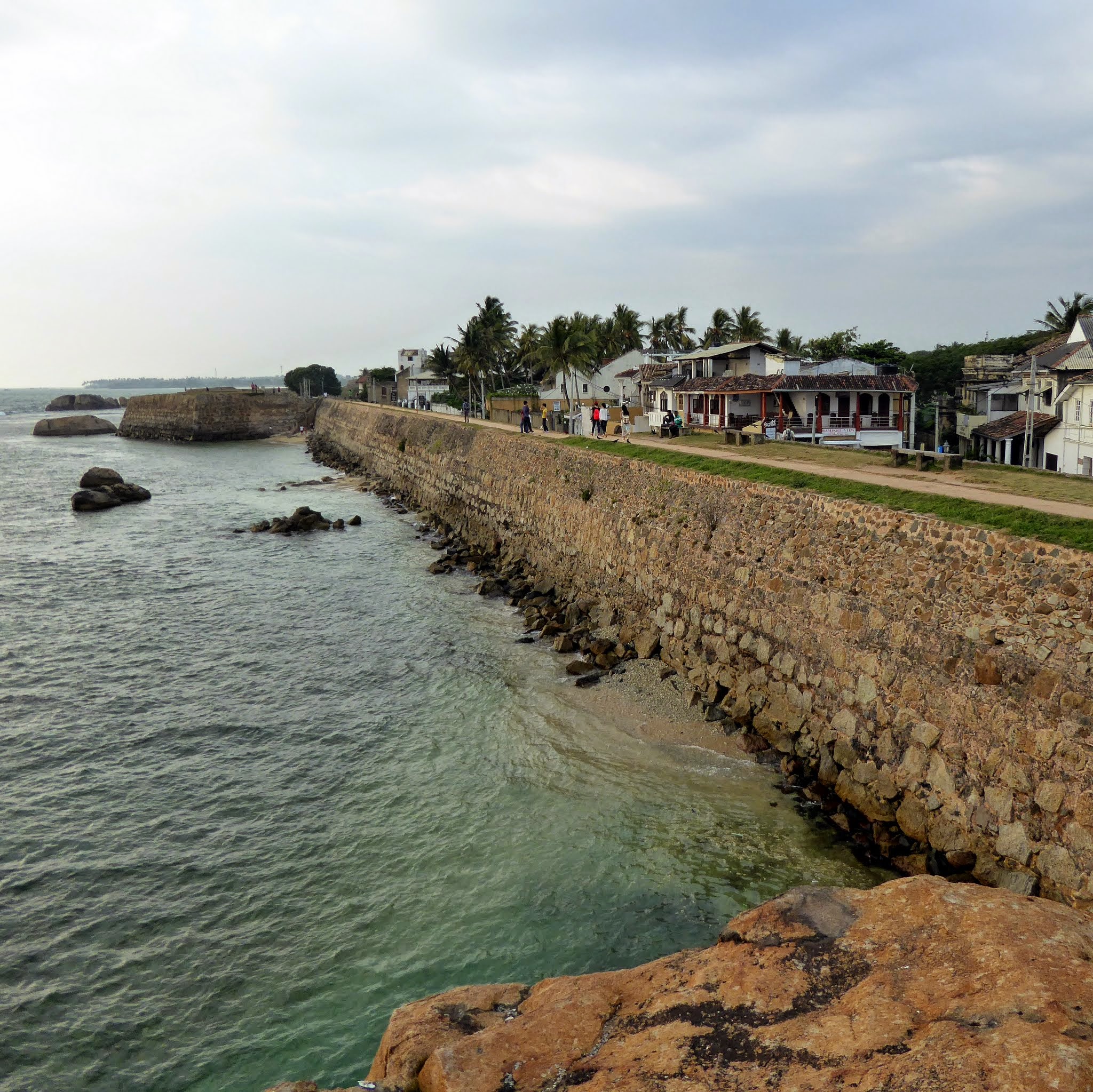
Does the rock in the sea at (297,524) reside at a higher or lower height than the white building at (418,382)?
lower

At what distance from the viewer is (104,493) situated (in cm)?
5662

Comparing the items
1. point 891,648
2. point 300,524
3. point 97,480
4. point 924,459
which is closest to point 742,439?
point 924,459

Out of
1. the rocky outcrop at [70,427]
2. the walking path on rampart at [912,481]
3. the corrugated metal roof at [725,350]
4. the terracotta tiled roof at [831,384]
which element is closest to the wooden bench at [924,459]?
the walking path on rampart at [912,481]

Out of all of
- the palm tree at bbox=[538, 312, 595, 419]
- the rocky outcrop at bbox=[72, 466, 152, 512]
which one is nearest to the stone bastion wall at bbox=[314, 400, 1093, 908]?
the palm tree at bbox=[538, 312, 595, 419]

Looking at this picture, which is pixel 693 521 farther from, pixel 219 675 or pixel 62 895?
pixel 62 895

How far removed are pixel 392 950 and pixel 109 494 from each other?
54.0 meters

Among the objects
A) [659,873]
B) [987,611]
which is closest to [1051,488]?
[987,611]

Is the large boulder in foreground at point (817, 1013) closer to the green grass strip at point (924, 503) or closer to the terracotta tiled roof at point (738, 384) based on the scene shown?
the green grass strip at point (924, 503)

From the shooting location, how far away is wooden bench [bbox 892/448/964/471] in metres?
23.9

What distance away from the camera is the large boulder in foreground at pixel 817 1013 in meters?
5.62

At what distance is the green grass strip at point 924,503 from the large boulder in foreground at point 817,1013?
345 inches

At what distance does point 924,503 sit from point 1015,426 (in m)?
35.0

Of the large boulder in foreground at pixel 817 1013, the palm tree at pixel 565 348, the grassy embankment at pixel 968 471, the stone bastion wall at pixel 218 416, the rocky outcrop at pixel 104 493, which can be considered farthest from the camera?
the stone bastion wall at pixel 218 416

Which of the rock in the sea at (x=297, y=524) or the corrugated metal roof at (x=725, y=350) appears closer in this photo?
the rock in the sea at (x=297, y=524)
